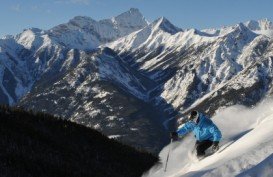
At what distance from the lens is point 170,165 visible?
2425 cm

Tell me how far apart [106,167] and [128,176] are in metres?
1.29

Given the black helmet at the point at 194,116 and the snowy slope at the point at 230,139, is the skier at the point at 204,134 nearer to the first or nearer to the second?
the black helmet at the point at 194,116

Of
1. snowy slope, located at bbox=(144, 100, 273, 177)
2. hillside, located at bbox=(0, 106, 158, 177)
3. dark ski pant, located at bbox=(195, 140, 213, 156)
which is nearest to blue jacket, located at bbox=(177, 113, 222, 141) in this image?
dark ski pant, located at bbox=(195, 140, 213, 156)

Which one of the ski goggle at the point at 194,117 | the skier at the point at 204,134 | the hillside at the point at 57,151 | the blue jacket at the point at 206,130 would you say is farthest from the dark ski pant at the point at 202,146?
the hillside at the point at 57,151

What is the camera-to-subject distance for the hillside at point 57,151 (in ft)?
57.0

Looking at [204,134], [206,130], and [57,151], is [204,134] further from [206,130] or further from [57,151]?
[57,151]

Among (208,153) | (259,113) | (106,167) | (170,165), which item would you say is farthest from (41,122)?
(259,113)

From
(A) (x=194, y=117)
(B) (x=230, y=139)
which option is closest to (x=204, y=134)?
(A) (x=194, y=117)

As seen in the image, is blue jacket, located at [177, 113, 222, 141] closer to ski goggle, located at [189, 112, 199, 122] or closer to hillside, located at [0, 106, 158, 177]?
ski goggle, located at [189, 112, 199, 122]

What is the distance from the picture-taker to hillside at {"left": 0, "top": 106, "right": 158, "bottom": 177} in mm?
17375

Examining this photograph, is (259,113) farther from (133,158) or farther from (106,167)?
(106,167)

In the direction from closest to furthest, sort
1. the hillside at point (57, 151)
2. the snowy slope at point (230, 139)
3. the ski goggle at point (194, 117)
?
the snowy slope at point (230, 139), the hillside at point (57, 151), the ski goggle at point (194, 117)

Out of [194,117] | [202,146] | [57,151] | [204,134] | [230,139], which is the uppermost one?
[57,151]

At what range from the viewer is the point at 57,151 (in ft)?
68.9
